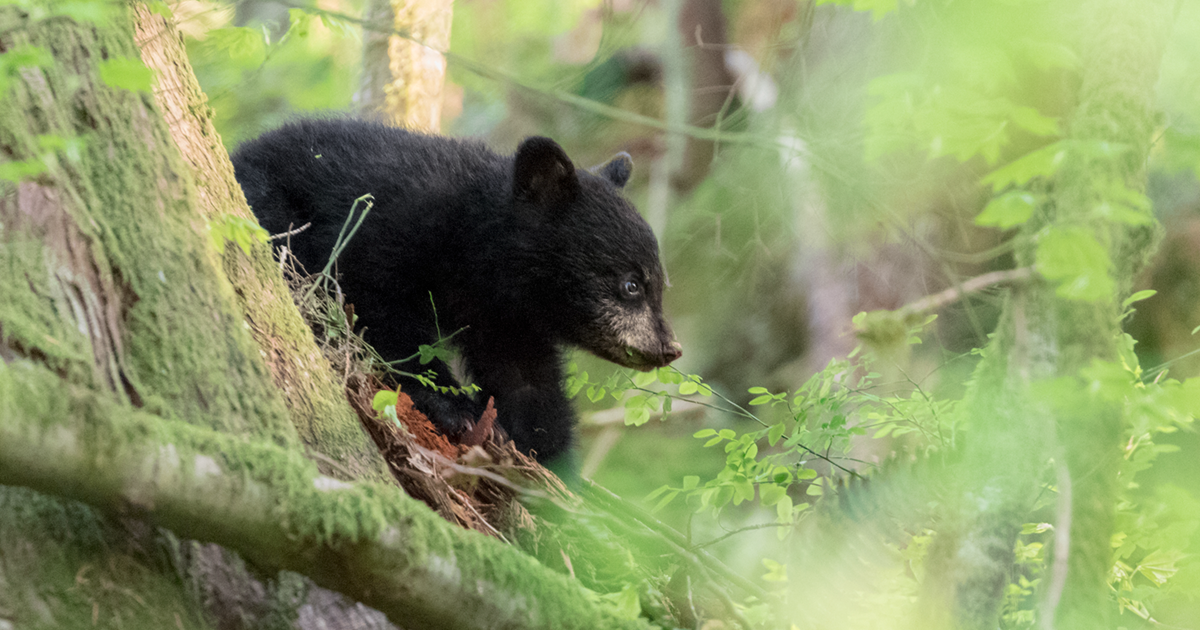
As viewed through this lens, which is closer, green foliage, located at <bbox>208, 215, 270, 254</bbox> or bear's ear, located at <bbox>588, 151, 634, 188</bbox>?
green foliage, located at <bbox>208, 215, 270, 254</bbox>

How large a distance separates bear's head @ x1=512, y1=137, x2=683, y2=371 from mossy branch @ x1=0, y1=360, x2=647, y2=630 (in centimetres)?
215

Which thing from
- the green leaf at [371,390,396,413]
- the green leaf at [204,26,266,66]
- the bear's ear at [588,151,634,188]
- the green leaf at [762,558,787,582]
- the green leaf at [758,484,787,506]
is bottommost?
the green leaf at [762,558,787,582]

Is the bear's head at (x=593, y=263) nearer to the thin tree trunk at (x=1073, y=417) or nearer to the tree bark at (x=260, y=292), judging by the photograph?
the tree bark at (x=260, y=292)

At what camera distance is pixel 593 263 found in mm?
4125

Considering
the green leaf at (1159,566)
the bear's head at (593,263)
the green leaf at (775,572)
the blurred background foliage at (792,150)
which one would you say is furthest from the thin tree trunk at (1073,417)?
the bear's head at (593,263)

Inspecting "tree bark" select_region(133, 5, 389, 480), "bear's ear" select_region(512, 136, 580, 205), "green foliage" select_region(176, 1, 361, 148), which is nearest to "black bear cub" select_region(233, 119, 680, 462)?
"bear's ear" select_region(512, 136, 580, 205)

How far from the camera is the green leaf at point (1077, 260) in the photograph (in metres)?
1.72

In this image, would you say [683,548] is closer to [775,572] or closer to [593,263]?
[775,572]

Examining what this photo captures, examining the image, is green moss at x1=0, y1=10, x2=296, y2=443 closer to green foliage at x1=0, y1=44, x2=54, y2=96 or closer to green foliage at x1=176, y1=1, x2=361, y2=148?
green foliage at x1=0, y1=44, x2=54, y2=96

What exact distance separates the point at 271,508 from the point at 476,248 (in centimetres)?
249

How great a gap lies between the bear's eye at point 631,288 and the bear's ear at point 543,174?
52 cm

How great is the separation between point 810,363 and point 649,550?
5.72 metres

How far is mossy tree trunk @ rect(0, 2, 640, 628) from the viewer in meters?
1.49

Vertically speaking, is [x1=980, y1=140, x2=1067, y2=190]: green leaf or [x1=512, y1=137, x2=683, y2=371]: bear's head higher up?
[x1=980, y1=140, x2=1067, y2=190]: green leaf
